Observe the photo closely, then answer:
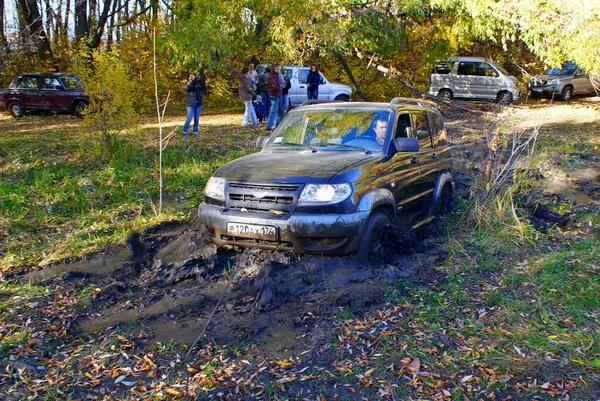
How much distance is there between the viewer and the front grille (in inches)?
189

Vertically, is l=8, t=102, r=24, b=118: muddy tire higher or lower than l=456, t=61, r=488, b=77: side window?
lower

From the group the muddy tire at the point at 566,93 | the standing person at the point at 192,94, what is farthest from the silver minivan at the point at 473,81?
the standing person at the point at 192,94

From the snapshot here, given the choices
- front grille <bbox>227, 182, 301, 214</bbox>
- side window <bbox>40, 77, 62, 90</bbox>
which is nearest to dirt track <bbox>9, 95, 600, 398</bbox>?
front grille <bbox>227, 182, 301, 214</bbox>

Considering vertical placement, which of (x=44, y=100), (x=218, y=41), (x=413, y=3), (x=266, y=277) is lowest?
(x=266, y=277)

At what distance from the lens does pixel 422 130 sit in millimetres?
6539

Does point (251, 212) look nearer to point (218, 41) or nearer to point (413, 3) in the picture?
point (218, 41)

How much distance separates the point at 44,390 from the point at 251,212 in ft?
7.33

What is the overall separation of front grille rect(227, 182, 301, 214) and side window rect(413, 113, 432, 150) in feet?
7.28

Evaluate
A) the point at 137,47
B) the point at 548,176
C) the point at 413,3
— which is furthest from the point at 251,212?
the point at 137,47

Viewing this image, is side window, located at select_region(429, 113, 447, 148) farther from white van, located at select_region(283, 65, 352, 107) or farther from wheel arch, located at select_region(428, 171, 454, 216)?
white van, located at select_region(283, 65, 352, 107)

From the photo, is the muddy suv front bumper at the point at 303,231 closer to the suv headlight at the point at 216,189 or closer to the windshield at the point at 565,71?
the suv headlight at the point at 216,189

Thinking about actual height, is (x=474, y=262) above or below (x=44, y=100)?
below

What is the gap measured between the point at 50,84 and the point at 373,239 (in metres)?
16.9

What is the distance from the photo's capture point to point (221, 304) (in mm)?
4570
